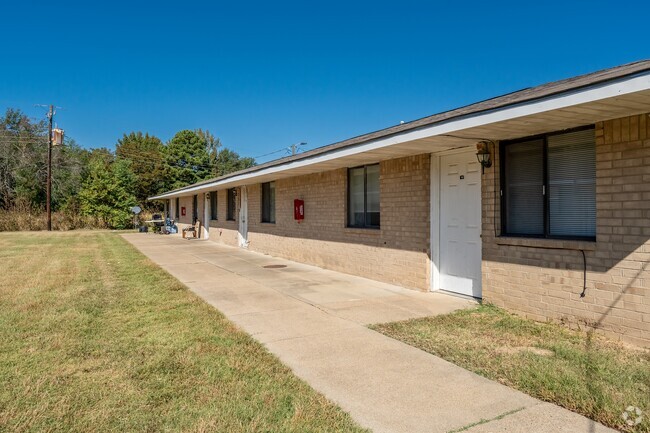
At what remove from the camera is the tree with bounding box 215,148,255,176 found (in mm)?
Result: 58503

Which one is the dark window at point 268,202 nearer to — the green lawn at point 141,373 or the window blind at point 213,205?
the window blind at point 213,205

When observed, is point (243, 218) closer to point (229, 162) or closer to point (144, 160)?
point (144, 160)

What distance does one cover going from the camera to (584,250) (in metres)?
5.04

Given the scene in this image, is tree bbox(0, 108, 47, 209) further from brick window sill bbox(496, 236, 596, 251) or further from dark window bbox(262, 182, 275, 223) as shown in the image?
brick window sill bbox(496, 236, 596, 251)

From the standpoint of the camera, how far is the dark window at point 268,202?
1459 centimetres

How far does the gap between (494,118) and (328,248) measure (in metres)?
6.48

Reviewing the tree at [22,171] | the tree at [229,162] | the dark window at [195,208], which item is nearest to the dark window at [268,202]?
the dark window at [195,208]

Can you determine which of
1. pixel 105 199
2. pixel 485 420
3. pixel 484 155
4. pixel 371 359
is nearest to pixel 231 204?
pixel 484 155

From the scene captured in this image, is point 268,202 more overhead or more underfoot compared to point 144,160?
more underfoot

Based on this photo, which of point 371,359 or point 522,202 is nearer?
point 371,359

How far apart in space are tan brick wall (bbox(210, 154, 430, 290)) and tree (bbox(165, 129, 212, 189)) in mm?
39785

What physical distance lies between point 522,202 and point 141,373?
5252 millimetres

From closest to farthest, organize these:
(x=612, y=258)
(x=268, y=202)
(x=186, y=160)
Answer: (x=612, y=258), (x=268, y=202), (x=186, y=160)

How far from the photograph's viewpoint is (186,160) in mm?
53219
